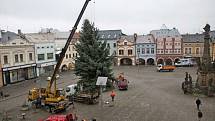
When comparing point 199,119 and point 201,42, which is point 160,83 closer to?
point 199,119

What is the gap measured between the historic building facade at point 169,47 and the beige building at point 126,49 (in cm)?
607

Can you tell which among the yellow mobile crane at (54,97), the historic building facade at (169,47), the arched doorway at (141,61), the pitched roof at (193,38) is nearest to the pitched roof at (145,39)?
the historic building facade at (169,47)

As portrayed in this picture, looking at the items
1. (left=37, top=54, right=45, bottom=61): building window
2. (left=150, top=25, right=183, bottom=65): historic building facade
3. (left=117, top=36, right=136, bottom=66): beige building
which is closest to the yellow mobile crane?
(left=37, top=54, right=45, bottom=61): building window

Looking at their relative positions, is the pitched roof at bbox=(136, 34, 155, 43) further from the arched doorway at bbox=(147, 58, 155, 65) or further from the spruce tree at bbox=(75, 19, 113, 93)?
the spruce tree at bbox=(75, 19, 113, 93)

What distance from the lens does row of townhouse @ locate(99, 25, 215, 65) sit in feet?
195

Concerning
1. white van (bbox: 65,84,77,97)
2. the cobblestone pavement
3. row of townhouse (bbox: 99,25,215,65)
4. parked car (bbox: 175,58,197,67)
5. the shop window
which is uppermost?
row of townhouse (bbox: 99,25,215,65)

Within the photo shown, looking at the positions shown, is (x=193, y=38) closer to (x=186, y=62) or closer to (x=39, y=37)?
(x=186, y=62)

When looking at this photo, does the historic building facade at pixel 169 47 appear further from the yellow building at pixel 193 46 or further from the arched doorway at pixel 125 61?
the arched doorway at pixel 125 61

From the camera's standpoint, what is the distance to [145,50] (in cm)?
6238

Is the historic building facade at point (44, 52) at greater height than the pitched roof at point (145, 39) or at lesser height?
lesser

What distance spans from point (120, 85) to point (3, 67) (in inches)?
785

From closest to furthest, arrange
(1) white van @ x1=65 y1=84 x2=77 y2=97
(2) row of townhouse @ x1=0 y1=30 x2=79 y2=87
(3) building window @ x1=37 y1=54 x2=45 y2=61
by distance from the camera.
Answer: (1) white van @ x1=65 y1=84 x2=77 y2=97 < (2) row of townhouse @ x1=0 y1=30 x2=79 y2=87 < (3) building window @ x1=37 y1=54 x2=45 y2=61

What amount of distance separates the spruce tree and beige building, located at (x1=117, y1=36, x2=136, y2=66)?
2946 cm

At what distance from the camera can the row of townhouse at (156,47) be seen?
2344 inches
